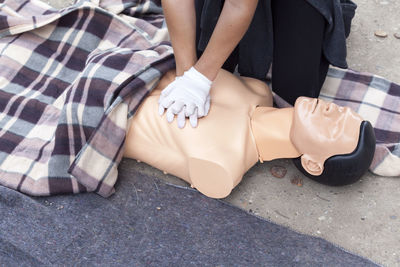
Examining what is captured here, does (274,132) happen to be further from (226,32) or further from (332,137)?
(226,32)

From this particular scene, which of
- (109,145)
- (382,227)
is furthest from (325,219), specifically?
(109,145)

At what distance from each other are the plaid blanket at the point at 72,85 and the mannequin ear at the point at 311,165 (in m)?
0.54

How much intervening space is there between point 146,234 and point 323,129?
624mm

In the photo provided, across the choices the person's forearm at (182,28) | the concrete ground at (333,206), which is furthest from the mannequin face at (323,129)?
the person's forearm at (182,28)

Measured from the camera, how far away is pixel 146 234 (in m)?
1.38

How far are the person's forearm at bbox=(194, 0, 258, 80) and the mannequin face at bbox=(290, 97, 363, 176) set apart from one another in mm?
264

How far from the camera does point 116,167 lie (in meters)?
1.45

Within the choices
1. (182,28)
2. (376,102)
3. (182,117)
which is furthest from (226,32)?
(376,102)

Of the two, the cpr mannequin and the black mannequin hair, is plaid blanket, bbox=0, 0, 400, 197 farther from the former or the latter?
the black mannequin hair

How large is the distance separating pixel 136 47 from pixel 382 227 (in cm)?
109

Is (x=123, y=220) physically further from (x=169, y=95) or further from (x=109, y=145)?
(x=169, y=95)

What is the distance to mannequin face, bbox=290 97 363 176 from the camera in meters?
1.23

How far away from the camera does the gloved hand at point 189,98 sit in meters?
1.34

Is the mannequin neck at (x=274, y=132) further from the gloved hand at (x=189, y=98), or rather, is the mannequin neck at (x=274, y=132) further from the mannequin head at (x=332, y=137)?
the gloved hand at (x=189, y=98)
